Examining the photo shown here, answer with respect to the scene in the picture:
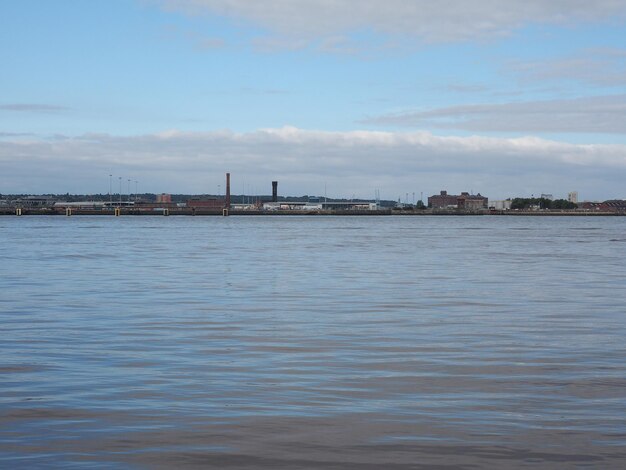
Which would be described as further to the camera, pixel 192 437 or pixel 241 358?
pixel 241 358

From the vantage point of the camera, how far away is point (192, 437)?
851cm

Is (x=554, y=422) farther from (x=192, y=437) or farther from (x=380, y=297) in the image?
(x=380, y=297)

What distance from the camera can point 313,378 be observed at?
11.5 meters

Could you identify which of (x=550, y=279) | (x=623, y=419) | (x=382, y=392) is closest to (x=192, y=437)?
(x=382, y=392)

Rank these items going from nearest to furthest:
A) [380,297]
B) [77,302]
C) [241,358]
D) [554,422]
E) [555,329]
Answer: [554,422], [241,358], [555,329], [77,302], [380,297]

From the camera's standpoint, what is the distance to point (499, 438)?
8.48 m

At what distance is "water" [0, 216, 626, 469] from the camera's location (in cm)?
812

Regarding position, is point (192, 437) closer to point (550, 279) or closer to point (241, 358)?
point (241, 358)

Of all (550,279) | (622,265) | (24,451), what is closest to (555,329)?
(24,451)

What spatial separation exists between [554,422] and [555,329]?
303 inches

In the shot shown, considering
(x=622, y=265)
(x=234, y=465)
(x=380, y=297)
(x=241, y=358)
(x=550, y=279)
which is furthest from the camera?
(x=622, y=265)

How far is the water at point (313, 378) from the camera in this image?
320 inches

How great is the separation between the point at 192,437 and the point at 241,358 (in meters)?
4.57

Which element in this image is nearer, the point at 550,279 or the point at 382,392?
the point at 382,392
